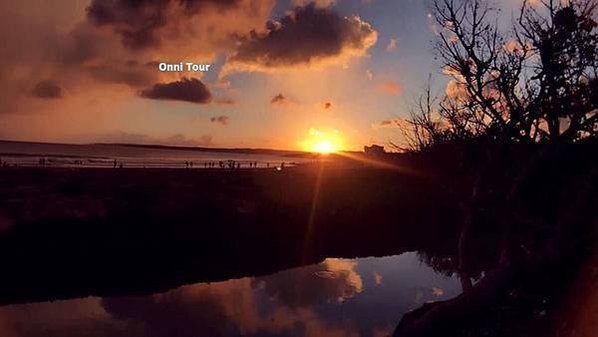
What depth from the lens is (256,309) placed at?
22938 millimetres

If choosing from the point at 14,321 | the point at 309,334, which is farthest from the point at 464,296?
the point at 14,321

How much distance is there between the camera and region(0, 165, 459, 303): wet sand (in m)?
29.0

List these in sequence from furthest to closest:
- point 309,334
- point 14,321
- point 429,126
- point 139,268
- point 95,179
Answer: point 95,179 < point 139,268 < point 14,321 < point 309,334 < point 429,126

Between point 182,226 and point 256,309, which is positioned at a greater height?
point 182,226

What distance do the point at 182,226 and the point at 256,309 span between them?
18.2m

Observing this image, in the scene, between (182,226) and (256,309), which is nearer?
(256,309)

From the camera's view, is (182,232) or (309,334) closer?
(309,334)

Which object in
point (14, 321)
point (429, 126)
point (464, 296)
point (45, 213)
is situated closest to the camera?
point (464, 296)

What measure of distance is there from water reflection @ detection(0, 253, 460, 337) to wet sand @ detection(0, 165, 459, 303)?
8.00 ft

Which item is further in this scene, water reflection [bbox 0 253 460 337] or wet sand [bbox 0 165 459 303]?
wet sand [bbox 0 165 459 303]

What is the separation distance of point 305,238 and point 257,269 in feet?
30.5

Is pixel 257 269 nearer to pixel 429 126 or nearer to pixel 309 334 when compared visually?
pixel 309 334

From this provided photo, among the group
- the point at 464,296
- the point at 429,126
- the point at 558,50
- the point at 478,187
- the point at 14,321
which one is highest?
the point at 558,50

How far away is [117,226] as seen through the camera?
123ft
